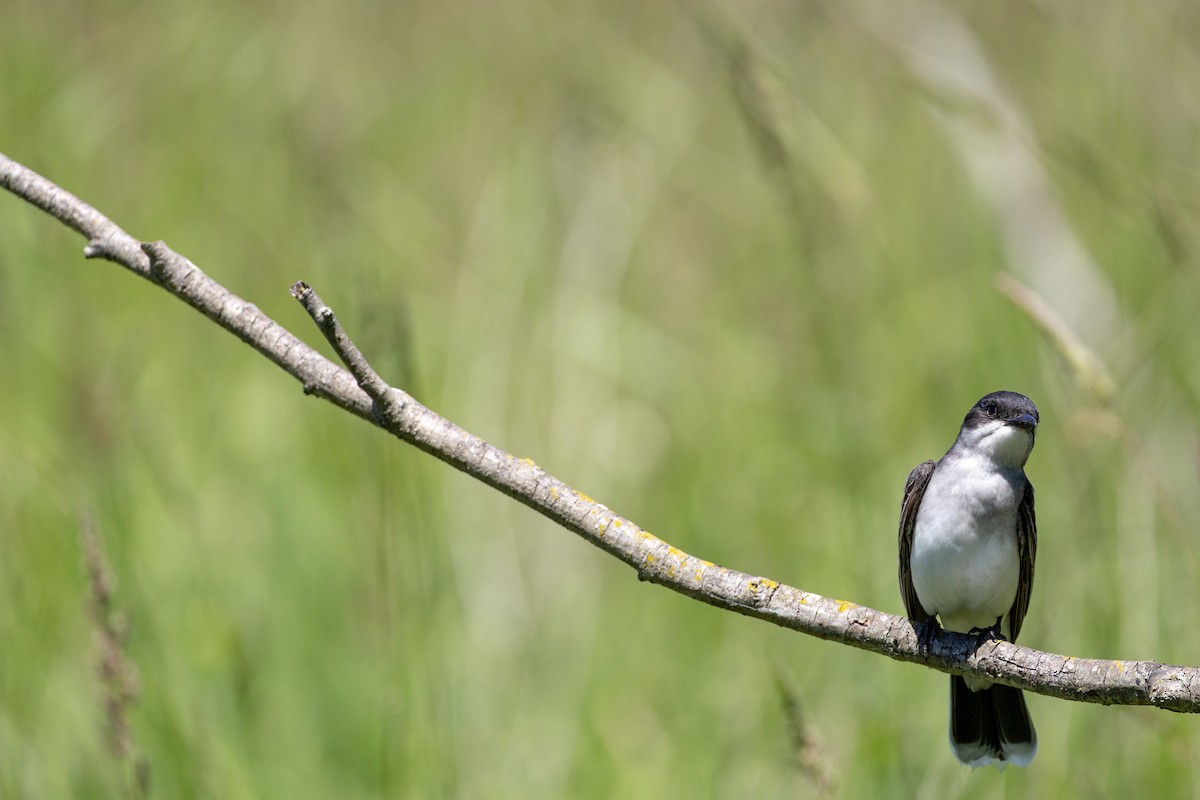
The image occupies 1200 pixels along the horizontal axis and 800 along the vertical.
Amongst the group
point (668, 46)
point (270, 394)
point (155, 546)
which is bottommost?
point (155, 546)

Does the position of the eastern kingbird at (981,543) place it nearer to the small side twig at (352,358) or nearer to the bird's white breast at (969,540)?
the bird's white breast at (969,540)

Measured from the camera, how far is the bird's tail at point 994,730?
2.81m

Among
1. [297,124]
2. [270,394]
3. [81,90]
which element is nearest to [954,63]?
[297,124]

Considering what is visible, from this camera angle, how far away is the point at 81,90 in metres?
5.93

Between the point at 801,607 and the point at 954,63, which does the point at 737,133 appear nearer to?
the point at 954,63

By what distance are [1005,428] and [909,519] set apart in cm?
32

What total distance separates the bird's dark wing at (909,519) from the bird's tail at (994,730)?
0.78 ft

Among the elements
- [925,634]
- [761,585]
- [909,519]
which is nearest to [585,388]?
[909,519]

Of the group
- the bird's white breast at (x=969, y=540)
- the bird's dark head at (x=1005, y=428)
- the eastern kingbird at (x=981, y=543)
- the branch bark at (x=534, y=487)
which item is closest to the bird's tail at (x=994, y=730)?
the eastern kingbird at (x=981, y=543)

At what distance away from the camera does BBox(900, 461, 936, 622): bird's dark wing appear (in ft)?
9.58

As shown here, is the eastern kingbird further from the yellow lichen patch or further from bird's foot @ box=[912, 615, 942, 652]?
the yellow lichen patch

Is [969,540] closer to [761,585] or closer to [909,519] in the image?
[909,519]

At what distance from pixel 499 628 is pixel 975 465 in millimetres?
2158

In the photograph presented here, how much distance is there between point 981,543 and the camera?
276cm
